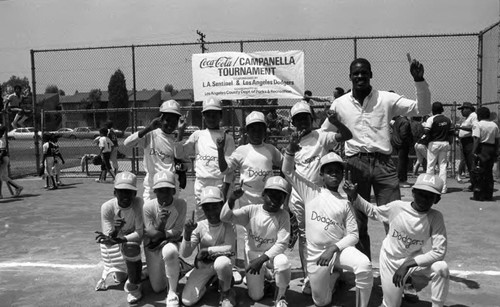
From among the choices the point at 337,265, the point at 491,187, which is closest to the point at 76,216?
the point at 337,265

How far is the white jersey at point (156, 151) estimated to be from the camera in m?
5.31

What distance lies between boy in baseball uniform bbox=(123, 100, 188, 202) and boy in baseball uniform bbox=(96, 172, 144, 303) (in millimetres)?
563

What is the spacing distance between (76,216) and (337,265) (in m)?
6.10

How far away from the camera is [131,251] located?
4395 millimetres

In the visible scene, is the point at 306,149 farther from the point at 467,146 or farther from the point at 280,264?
the point at 467,146

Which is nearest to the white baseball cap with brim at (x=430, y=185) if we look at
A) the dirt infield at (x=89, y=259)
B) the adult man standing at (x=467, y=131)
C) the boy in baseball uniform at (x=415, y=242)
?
the boy in baseball uniform at (x=415, y=242)

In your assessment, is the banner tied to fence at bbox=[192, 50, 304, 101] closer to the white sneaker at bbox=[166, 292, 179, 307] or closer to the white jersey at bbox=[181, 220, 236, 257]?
the white jersey at bbox=[181, 220, 236, 257]

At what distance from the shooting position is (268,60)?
469 inches

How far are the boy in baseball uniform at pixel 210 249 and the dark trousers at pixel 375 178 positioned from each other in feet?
4.60

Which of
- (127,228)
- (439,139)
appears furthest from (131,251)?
(439,139)

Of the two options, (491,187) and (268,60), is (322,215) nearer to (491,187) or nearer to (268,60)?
(491,187)

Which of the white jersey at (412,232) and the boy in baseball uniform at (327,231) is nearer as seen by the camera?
the white jersey at (412,232)

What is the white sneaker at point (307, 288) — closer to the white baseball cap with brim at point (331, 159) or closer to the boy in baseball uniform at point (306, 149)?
the boy in baseball uniform at point (306, 149)

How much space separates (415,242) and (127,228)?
2.93m
